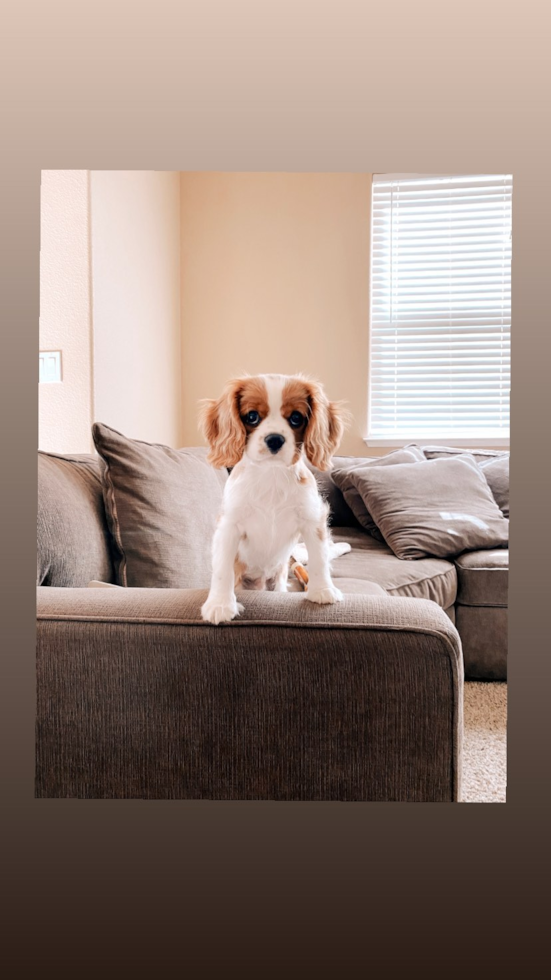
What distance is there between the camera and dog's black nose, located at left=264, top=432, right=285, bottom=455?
40.9 inches

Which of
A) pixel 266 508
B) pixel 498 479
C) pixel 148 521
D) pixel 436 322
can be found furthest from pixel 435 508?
pixel 266 508

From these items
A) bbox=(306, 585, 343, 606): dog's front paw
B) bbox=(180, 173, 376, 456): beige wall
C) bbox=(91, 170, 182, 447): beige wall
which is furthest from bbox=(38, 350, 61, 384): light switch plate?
bbox=(306, 585, 343, 606): dog's front paw

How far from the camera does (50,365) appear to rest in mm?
1620

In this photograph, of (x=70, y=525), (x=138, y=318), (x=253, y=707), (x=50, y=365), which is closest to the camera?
(x=253, y=707)

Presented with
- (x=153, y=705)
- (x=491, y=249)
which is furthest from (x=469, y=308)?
(x=153, y=705)

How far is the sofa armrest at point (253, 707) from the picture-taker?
3.00 ft

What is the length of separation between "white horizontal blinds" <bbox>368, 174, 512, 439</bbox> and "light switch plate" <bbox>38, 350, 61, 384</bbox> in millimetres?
1147

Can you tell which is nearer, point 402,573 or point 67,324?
point 67,324

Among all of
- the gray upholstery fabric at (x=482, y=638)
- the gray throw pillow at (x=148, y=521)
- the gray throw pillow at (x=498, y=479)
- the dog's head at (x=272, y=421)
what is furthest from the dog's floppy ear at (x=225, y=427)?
the gray throw pillow at (x=498, y=479)

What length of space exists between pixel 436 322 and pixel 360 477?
0.61 metres

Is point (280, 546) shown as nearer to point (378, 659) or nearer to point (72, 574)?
point (378, 659)

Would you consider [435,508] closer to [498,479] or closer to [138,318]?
[498,479]

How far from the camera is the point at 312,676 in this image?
36.2 inches

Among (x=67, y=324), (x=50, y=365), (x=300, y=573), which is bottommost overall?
(x=300, y=573)
